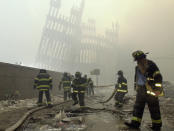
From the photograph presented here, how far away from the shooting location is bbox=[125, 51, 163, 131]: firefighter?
9.68ft

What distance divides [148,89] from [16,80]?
7.41 metres

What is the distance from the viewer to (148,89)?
3.07 metres

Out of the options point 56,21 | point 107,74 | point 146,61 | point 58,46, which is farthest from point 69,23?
point 146,61

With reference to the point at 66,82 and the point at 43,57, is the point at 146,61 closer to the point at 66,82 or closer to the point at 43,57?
the point at 66,82

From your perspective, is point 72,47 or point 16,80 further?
point 72,47

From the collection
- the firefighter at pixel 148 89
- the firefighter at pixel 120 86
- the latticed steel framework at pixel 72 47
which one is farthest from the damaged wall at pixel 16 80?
the latticed steel framework at pixel 72 47

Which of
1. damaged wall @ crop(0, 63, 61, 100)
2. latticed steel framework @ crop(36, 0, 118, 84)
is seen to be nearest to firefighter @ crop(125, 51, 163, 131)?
damaged wall @ crop(0, 63, 61, 100)

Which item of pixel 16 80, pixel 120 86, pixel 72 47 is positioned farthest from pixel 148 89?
pixel 72 47

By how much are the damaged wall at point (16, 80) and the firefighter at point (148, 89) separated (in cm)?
653

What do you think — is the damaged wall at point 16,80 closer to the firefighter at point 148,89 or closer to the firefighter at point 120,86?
the firefighter at point 120,86

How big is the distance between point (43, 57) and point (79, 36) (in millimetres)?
11276

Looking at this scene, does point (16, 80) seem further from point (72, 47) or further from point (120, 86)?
point (72, 47)

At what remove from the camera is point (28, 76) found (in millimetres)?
9266

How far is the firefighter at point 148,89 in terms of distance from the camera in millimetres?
2951
